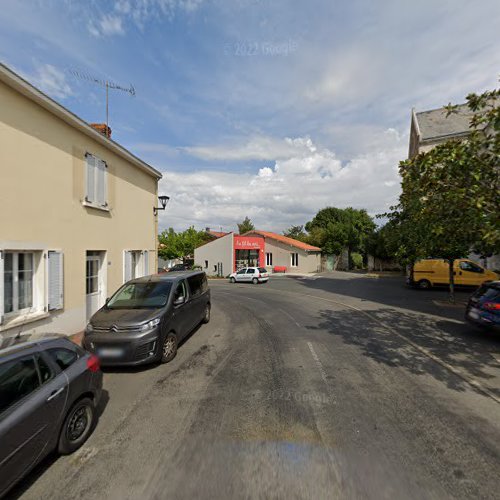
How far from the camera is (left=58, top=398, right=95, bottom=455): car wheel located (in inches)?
121

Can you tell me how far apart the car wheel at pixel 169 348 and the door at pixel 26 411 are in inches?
101

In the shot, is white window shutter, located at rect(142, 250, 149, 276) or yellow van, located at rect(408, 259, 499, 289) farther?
yellow van, located at rect(408, 259, 499, 289)

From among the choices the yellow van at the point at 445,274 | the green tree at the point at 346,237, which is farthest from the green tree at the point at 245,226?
the yellow van at the point at 445,274

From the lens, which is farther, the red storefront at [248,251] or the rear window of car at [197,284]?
the red storefront at [248,251]

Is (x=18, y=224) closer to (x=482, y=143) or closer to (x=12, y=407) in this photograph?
(x=12, y=407)

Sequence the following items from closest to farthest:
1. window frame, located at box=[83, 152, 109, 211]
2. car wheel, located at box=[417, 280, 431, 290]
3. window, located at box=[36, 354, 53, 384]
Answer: window, located at box=[36, 354, 53, 384] < window frame, located at box=[83, 152, 109, 211] < car wheel, located at box=[417, 280, 431, 290]

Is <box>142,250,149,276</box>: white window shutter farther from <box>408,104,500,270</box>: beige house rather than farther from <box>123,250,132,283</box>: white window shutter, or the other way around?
<box>408,104,500,270</box>: beige house

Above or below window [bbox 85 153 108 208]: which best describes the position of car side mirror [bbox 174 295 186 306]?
below

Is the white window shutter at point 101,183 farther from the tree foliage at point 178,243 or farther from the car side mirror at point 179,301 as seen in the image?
the tree foliage at point 178,243

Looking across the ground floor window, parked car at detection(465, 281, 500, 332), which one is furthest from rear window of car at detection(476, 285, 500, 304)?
the ground floor window

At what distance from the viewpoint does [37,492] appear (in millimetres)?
2666

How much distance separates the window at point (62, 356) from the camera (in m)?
3.22

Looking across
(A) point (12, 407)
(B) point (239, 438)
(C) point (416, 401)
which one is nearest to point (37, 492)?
(A) point (12, 407)

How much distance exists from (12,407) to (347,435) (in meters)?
3.64
